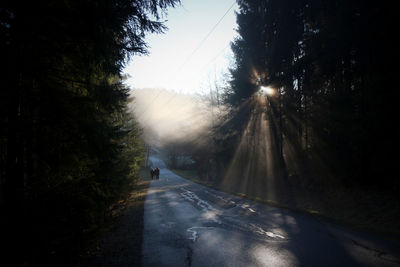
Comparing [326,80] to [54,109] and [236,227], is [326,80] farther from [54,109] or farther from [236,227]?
[54,109]

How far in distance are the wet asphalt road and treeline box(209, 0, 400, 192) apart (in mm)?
4407

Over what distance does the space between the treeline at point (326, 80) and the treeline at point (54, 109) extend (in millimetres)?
8777

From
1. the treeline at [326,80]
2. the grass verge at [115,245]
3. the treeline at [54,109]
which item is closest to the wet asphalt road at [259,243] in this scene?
the grass verge at [115,245]

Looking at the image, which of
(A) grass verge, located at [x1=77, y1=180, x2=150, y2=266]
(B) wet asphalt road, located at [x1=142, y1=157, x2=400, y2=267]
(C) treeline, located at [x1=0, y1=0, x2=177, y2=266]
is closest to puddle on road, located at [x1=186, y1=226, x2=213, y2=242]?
(B) wet asphalt road, located at [x1=142, y1=157, x2=400, y2=267]

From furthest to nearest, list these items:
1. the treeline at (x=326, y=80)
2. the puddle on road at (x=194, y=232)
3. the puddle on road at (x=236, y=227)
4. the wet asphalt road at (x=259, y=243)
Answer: the treeline at (x=326, y=80) → the puddle on road at (x=194, y=232) → the puddle on road at (x=236, y=227) → the wet asphalt road at (x=259, y=243)

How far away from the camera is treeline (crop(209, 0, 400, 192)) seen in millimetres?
8477

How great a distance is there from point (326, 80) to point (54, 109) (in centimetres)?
1451

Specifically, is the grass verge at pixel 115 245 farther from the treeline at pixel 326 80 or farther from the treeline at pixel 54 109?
the treeline at pixel 326 80

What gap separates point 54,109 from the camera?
15.9 ft

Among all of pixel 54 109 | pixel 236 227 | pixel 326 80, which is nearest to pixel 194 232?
pixel 236 227

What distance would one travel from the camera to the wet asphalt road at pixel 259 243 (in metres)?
4.49

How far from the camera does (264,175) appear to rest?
18.0 metres

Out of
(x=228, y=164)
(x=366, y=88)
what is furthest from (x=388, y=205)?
(x=228, y=164)

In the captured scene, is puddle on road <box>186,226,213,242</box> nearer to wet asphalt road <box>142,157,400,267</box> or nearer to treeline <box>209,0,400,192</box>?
wet asphalt road <box>142,157,400,267</box>
